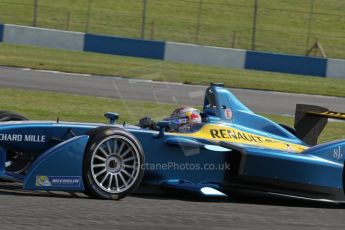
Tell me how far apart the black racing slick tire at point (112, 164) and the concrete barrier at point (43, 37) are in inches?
794

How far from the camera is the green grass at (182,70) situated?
72.7ft

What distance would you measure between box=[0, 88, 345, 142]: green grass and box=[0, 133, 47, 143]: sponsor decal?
4.51 metres

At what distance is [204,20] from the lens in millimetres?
32156

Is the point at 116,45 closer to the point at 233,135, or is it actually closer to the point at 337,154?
the point at 233,135

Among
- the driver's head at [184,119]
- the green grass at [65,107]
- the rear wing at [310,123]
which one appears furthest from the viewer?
the green grass at [65,107]

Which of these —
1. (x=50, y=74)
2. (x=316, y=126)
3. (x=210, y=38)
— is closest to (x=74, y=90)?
(x=50, y=74)

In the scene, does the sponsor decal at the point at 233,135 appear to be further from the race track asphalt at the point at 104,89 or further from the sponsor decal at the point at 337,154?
the race track asphalt at the point at 104,89

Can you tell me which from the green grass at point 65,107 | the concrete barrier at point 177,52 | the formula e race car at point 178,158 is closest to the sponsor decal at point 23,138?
the formula e race car at point 178,158

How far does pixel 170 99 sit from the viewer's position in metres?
8.45

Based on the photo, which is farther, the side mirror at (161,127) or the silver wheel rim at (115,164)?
the side mirror at (161,127)

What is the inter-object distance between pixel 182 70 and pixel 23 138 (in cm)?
1716

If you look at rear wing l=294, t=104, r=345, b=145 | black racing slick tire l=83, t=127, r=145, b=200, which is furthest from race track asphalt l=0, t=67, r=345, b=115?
black racing slick tire l=83, t=127, r=145, b=200

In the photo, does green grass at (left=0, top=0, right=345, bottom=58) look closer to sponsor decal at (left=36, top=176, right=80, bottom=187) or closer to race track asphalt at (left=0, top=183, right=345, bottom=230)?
race track asphalt at (left=0, top=183, right=345, bottom=230)

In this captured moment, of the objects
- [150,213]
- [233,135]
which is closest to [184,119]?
[233,135]
